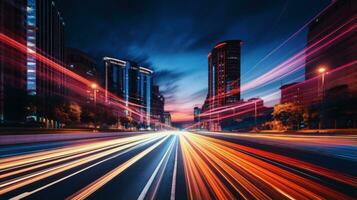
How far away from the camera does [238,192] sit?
6305 millimetres

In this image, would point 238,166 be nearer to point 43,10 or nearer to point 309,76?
point 43,10

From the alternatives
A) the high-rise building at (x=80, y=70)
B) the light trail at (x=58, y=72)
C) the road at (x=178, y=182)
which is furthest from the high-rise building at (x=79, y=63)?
the road at (x=178, y=182)

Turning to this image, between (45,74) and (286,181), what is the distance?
10444 cm

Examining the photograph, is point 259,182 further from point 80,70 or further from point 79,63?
point 79,63

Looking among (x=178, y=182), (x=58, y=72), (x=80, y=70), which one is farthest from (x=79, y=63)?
(x=178, y=182)

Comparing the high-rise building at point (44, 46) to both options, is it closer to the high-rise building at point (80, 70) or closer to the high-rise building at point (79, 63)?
the high-rise building at point (80, 70)

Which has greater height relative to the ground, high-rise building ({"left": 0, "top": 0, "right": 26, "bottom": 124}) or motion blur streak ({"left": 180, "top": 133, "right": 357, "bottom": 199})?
high-rise building ({"left": 0, "top": 0, "right": 26, "bottom": 124})

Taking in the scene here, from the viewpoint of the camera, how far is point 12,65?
226 ft

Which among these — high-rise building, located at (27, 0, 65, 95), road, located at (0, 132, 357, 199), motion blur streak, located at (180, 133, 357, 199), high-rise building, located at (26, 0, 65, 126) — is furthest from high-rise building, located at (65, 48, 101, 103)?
motion blur streak, located at (180, 133, 357, 199)

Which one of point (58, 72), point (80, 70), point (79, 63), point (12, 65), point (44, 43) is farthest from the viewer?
point (79, 63)

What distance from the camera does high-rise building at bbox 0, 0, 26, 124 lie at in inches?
2248

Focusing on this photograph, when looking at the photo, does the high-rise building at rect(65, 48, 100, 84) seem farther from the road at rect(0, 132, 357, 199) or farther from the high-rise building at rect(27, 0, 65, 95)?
the road at rect(0, 132, 357, 199)

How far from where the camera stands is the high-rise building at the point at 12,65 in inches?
2248

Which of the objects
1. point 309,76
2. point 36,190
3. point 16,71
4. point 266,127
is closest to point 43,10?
point 16,71
